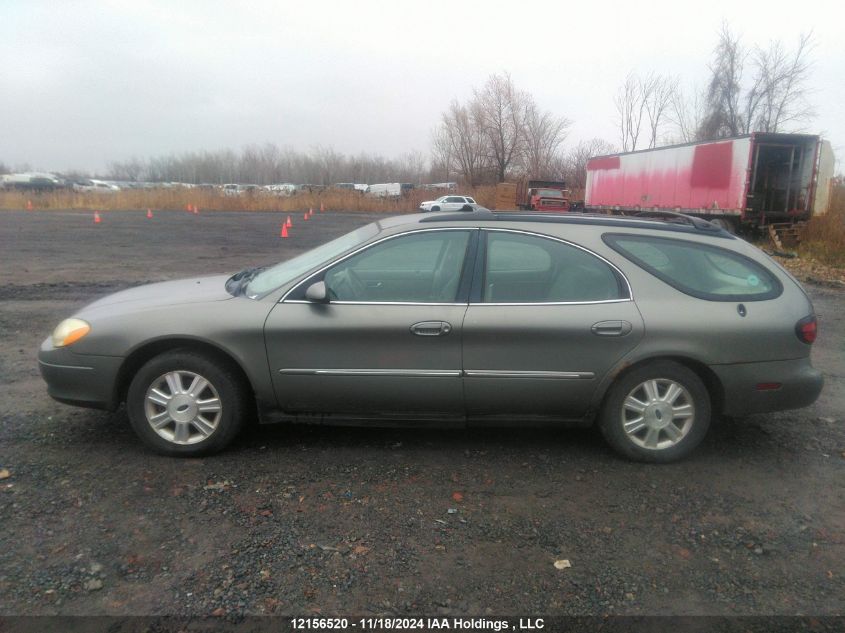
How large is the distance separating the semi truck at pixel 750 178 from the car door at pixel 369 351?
1671 cm

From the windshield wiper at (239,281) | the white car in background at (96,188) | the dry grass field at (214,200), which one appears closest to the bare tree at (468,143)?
the dry grass field at (214,200)

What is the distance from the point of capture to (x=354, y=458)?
4082mm

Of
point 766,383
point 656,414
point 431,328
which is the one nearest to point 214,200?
point 431,328

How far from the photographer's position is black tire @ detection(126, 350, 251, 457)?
3.96m

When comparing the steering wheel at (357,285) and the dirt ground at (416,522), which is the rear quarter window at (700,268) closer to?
the dirt ground at (416,522)

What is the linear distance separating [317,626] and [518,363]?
76.7 inches

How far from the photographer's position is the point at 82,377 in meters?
4.00

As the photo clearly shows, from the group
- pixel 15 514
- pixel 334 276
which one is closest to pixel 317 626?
pixel 15 514

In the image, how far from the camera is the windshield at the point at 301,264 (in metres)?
4.21

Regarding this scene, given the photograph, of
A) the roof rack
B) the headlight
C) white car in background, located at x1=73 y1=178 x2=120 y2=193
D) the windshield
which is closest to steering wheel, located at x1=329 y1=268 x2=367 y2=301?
the windshield

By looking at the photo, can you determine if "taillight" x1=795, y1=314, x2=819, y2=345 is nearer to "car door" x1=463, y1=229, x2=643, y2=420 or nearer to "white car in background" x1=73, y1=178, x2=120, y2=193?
"car door" x1=463, y1=229, x2=643, y2=420

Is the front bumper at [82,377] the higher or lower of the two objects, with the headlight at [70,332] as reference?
lower

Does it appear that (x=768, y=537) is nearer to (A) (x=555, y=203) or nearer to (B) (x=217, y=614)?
(B) (x=217, y=614)

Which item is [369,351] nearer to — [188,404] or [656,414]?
[188,404]
